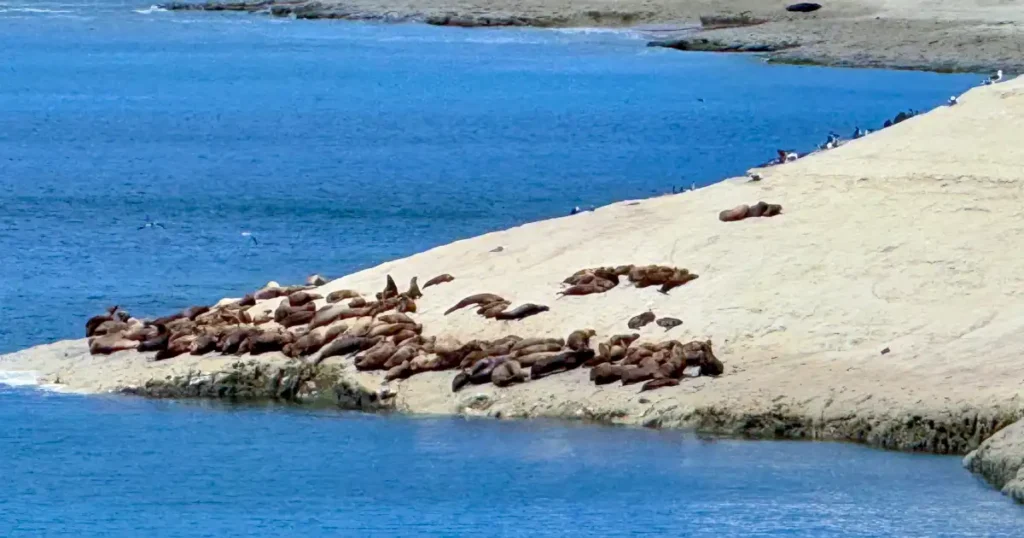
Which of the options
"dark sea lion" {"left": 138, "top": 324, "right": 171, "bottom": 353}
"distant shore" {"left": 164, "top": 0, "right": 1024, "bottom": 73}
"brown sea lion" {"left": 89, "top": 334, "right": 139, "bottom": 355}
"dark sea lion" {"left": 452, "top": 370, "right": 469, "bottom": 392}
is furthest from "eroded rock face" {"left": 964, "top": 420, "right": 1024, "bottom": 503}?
"distant shore" {"left": 164, "top": 0, "right": 1024, "bottom": 73}

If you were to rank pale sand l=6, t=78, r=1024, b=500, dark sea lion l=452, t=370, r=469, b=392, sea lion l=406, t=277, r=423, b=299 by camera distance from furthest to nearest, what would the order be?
1. sea lion l=406, t=277, r=423, b=299
2. dark sea lion l=452, t=370, r=469, b=392
3. pale sand l=6, t=78, r=1024, b=500

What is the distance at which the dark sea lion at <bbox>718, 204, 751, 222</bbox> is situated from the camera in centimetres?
2273

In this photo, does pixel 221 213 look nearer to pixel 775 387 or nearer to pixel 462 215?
pixel 462 215

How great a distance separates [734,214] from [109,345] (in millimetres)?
6693

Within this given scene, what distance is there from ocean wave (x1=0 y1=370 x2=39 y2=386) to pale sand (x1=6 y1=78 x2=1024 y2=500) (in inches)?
6.6

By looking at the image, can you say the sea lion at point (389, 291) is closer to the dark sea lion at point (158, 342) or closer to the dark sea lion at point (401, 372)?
the dark sea lion at point (401, 372)

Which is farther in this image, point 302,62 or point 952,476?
point 302,62

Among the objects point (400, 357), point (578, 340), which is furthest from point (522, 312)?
point (400, 357)

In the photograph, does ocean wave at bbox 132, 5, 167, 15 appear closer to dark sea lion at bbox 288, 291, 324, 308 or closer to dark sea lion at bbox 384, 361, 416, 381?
dark sea lion at bbox 288, 291, 324, 308

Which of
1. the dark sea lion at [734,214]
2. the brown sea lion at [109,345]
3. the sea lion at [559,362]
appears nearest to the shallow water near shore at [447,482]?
the sea lion at [559,362]

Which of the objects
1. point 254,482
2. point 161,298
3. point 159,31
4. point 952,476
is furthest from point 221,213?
point 159,31

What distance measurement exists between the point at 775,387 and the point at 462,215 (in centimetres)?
1751

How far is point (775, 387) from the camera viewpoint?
1862cm

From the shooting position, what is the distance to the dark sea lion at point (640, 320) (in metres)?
20.2
